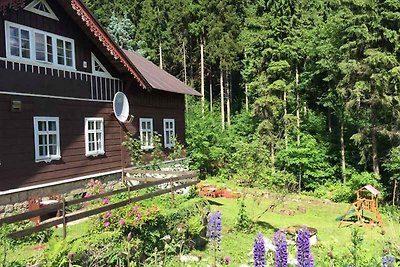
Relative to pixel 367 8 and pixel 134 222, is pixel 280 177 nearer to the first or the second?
pixel 367 8

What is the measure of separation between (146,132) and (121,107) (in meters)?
2.07

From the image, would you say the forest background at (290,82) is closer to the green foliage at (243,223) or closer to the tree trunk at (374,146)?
the tree trunk at (374,146)

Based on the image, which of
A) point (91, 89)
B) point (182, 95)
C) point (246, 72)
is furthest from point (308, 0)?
point (91, 89)

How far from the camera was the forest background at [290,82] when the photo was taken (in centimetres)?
A: 2106

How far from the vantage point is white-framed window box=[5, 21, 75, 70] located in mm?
10219

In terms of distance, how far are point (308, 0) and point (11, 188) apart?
26.7 metres

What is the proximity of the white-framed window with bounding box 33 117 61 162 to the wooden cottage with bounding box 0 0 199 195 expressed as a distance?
0.03 metres

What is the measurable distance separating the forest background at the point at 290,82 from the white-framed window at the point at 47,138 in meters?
6.94

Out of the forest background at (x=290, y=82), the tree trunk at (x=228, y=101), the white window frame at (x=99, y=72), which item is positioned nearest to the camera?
the white window frame at (x=99, y=72)

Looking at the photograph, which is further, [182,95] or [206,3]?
[206,3]

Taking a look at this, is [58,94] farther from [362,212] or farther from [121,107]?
[362,212]

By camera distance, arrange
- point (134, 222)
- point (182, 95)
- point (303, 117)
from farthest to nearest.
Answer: point (303, 117) < point (182, 95) < point (134, 222)

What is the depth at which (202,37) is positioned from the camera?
34281 millimetres

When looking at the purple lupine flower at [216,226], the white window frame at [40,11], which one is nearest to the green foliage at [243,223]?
the purple lupine flower at [216,226]
